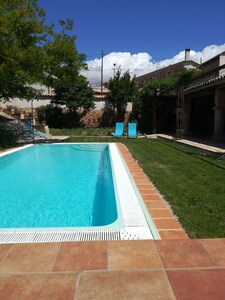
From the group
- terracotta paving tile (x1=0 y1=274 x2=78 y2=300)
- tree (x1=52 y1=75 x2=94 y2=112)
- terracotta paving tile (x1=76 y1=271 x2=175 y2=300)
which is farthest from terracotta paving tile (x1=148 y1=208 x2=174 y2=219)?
tree (x1=52 y1=75 x2=94 y2=112)

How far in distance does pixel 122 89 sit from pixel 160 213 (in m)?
20.0

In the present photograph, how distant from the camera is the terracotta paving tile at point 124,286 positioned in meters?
2.02

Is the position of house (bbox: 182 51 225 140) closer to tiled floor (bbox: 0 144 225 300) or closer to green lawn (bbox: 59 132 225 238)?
green lawn (bbox: 59 132 225 238)

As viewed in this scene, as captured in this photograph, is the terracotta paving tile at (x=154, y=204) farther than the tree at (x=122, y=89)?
No

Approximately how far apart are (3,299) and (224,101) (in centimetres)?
1236

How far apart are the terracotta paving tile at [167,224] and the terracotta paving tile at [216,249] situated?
462 millimetres

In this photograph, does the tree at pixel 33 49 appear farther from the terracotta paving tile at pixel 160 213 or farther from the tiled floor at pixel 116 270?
the tiled floor at pixel 116 270

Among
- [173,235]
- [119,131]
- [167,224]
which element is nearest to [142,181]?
[167,224]

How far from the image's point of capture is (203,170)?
21.8ft

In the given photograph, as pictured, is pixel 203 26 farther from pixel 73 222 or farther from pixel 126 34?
pixel 73 222

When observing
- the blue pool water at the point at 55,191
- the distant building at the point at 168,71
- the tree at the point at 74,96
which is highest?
the distant building at the point at 168,71

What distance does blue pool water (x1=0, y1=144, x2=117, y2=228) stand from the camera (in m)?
4.54

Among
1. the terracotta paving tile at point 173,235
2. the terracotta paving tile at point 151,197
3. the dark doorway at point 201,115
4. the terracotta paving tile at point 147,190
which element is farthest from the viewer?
the dark doorway at point 201,115

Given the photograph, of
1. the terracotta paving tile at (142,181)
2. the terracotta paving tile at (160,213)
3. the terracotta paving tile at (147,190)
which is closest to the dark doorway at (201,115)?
the terracotta paving tile at (142,181)
